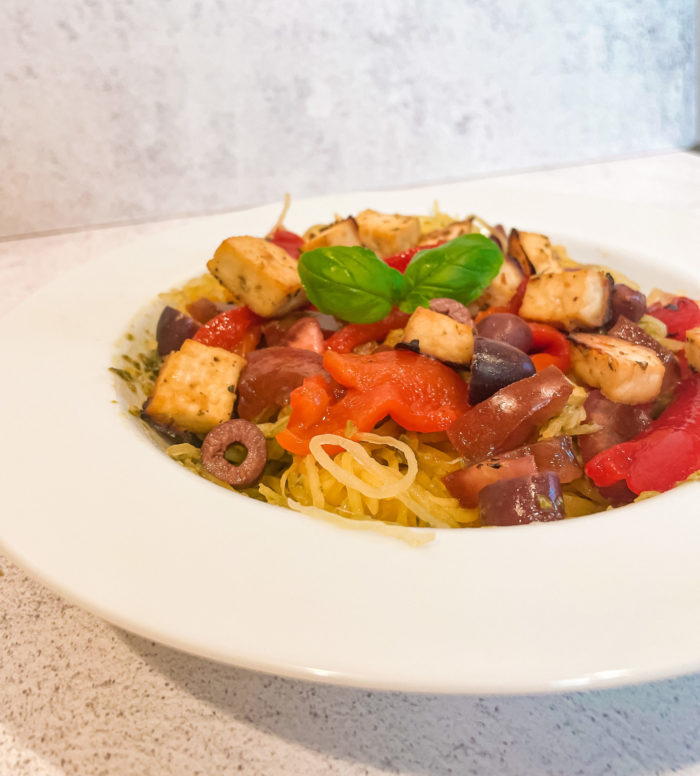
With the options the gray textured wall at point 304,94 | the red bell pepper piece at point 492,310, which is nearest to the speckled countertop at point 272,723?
the red bell pepper piece at point 492,310

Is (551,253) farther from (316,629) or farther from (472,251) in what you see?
(316,629)

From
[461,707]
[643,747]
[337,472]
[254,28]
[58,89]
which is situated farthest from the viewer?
[254,28]

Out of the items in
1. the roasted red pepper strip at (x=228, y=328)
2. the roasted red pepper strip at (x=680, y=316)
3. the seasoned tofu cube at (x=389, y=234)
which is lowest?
the roasted red pepper strip at (x=680, y=316)

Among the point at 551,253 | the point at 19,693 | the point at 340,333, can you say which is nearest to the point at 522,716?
the point at 19,693

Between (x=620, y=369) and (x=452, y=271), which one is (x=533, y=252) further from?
(x=620, y=369)

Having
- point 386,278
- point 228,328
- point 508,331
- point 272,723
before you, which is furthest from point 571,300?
point 272,723

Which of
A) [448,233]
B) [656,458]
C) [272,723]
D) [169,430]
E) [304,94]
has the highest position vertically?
[304,94]

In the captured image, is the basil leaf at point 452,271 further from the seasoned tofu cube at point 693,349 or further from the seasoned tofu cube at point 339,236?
the seasoned tofu cube at point 693,349
